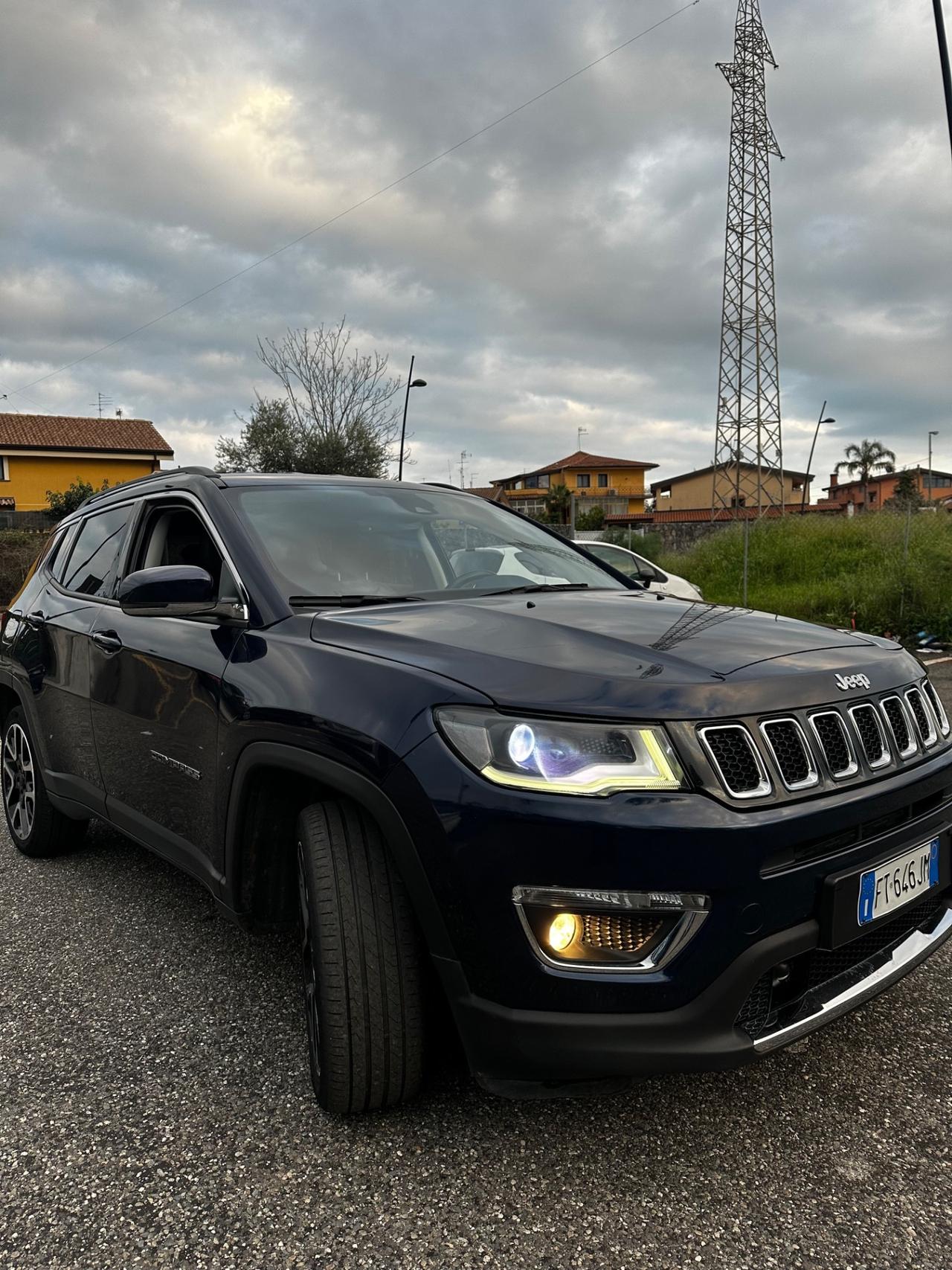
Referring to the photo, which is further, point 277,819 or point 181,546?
point 181,546

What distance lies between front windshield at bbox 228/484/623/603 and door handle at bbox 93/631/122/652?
0.69 metres

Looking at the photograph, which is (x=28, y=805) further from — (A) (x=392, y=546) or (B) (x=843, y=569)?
(B) (x=843, y=569)

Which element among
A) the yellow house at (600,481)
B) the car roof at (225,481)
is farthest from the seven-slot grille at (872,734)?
the yellow house at (600,481)

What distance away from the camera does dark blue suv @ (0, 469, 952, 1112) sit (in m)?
1.70

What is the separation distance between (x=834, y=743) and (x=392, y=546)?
5.11ft

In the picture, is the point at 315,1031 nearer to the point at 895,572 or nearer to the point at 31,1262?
the point at 31,1262

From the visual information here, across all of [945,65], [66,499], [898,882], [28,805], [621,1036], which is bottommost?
[28,805]

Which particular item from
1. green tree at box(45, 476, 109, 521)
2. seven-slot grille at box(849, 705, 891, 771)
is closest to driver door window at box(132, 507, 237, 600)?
seven-slot grille at box(849, 705, 891, 771)

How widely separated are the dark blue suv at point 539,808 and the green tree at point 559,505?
4921 cm

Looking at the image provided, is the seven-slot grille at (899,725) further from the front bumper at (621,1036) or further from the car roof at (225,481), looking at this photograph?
the car roof at (225,481)

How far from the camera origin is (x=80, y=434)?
4700 cm

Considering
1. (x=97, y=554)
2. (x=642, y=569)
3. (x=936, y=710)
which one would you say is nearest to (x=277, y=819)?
(x=936, y=710)

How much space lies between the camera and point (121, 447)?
46344mm

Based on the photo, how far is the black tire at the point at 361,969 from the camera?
1.96 m
